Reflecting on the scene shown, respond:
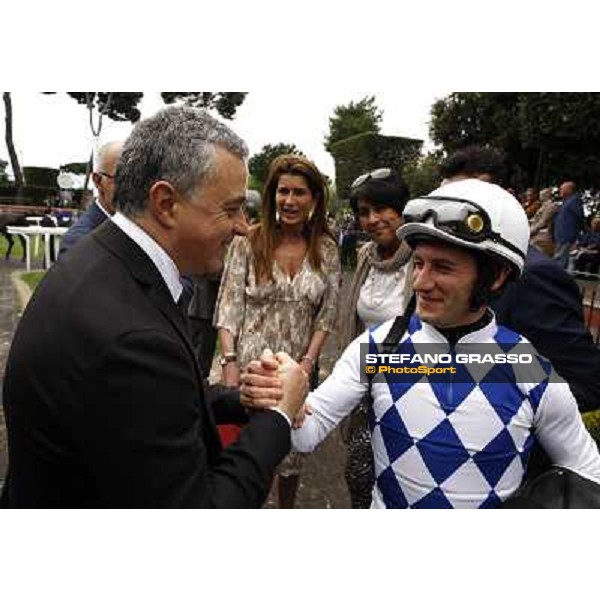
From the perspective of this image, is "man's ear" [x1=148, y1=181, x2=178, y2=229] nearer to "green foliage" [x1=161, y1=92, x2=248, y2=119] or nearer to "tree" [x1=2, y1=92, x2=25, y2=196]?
"green foliage" [x1=161, y1=92, x2=248, y2=119]

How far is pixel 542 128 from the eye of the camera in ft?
14.5

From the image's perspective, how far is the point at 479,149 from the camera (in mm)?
2412

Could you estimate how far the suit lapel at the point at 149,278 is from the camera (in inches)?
49.8

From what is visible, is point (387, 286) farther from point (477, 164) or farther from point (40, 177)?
point (40, 177)

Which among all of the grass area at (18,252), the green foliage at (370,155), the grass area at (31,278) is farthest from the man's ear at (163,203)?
the grass area at (18,252)

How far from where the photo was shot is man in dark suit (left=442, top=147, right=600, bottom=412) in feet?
6.05

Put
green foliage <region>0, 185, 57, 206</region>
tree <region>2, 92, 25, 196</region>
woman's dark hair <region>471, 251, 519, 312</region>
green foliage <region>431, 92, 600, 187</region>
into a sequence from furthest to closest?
1. green foliage <region>0, 185, 57, 206</region>
2. tree <region>2, 92, 25, 196</region>
3. green foliage <region>431, 92, 600, 187</region>
4. woman's dark hair <region>471, 251, 519, 312</region>

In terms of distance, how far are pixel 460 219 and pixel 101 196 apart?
2.08 metres

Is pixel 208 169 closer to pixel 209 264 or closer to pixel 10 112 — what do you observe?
pixel 209 264

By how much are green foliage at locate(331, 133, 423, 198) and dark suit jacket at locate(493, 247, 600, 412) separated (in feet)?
7.93

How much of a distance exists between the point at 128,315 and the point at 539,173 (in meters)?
7.66

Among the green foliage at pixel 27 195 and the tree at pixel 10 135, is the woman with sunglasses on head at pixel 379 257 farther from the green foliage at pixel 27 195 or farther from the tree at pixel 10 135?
the green foliage at pixel 27 195

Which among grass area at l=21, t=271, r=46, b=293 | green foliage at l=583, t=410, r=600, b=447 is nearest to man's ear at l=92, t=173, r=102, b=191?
green foliage at l=583, t=410, r=600, b=447

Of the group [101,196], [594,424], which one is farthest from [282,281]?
[594,424]
